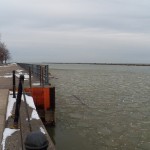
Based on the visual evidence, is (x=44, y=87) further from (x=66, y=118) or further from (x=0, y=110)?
(x=0, y=110)

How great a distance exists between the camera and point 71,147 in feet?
36.6

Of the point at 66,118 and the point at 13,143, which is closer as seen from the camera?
the point at 13,143

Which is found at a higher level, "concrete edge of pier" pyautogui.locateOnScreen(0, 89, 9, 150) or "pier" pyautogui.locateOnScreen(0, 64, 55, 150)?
"concrete edge of pier" pyautogui.locateOnScreen(0, 89, 9, 150)

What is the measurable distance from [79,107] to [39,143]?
16196mm

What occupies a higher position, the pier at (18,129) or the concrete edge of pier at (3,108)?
the concrete edge of pier at (3,108)

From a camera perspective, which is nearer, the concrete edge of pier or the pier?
the pier

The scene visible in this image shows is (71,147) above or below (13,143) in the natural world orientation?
below

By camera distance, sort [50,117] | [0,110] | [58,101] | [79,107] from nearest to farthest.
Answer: [0,110]
[50,117]
[79,107]
[58,101]

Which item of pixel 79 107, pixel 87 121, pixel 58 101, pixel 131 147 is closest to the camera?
pixel 131 147

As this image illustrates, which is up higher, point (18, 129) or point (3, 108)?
point (3, 108)

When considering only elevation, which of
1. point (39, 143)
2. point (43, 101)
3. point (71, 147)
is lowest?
point (71, 147)

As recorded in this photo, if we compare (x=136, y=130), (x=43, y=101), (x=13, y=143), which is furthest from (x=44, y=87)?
(x=13, y=143)

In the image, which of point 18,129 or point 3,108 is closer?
point 18,129

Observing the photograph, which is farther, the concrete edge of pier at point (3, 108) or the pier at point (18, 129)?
the concrete edge of pier at point (3, 108)
